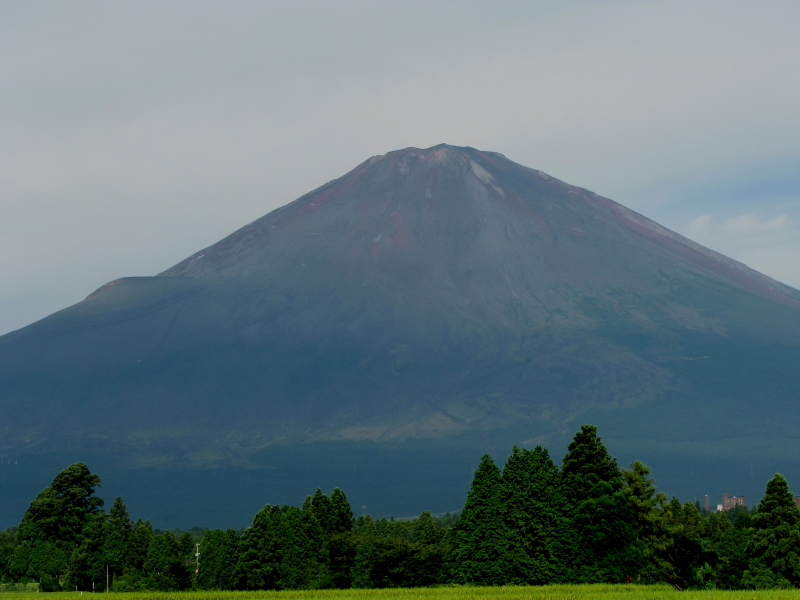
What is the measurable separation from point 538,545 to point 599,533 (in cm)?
376

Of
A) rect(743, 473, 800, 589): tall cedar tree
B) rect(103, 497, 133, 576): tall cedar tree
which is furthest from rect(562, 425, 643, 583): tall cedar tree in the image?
rect(103, 497, 133, 576): tall cedar tree

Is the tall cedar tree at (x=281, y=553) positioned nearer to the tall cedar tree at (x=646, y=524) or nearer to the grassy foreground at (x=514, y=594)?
the grassy foreground at (x=514, y=594)

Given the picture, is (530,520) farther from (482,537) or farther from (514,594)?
(514,594)

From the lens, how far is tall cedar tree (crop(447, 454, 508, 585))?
195 ft

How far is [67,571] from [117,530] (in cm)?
576

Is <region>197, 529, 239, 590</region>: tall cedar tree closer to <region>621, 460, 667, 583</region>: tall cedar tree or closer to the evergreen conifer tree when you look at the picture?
the evergreen conifer tree

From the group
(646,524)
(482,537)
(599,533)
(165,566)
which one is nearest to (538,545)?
(482,537)

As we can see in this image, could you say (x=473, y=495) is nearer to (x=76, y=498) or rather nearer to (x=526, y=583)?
(x=526, y=583)

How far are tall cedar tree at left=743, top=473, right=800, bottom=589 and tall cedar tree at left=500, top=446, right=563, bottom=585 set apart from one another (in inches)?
437

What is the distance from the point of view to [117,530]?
92.0m

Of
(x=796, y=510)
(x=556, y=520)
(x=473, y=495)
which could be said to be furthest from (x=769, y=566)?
(x=473, y=495)

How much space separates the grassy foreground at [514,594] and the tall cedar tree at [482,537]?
8.50 meters

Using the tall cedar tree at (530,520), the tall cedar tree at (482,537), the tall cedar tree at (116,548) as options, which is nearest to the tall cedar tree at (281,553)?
the tall cedar tree at (482,537)

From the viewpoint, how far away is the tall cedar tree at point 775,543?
52406mm
